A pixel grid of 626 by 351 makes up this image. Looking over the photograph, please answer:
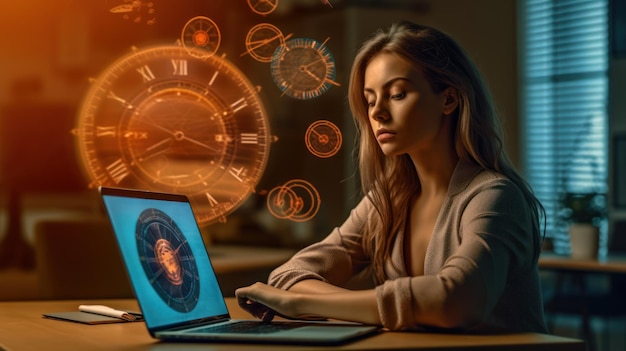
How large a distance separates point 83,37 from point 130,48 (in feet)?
0.38

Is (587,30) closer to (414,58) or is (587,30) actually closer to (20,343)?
(414,58)

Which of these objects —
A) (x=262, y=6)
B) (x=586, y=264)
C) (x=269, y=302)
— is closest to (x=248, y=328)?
(x=269, y=302)

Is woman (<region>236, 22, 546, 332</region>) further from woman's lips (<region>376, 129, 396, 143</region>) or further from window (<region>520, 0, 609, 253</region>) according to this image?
window (<region>520, 0, 609, 253</region>)

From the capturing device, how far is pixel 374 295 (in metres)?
1.49

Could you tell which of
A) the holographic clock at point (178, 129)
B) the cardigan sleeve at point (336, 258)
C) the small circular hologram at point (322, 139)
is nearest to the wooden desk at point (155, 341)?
the cardigan sleeve at point (336, 258)

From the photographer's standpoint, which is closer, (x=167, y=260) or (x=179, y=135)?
(x=167, y=260)

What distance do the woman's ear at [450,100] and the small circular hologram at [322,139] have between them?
60 centimetres

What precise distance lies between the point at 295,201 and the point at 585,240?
7.34ft

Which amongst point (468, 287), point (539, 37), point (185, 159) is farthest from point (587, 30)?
point (468, 287)

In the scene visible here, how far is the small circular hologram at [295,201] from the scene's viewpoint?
2.33 metres

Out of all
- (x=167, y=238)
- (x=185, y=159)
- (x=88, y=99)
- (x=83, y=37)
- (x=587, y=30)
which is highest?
(x=587, y=30)

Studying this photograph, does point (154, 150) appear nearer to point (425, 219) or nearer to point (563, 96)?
point (425, 219)

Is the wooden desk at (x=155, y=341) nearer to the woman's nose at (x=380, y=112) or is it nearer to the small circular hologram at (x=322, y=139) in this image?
the woman's nose at (x=380, y=112)

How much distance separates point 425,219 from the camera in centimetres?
192
